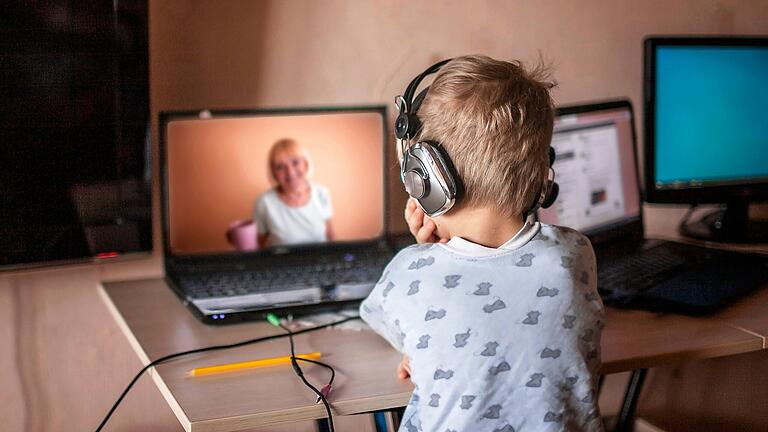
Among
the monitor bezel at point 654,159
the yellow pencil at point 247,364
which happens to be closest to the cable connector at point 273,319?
the yellow pencil at point 247,364

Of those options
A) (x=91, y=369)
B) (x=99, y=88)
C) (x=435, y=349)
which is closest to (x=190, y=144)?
(x=99, y=88)

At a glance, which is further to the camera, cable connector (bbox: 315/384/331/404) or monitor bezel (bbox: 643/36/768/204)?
monitor bezel (bbox: 643/36/768/204)

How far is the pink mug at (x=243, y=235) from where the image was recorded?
174 centimetres

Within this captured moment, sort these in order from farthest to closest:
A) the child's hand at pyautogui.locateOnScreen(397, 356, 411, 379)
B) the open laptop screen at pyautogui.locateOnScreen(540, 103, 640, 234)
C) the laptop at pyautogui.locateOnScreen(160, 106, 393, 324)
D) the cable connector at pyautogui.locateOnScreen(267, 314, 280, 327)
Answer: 1. the open laptop screen at pyautogui.locateOnScreen(540, 103, 640, 234)
2. the laptop at pyautogui.locateOnScreen(160, 106, 393, 324)
3. the cable connector at pyautogui.locateOnScreen(267, 314, 280, 327)
4. the child's hand at pyautogui.locateOnScreen(397, 356, 411, 379)

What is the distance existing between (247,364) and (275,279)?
36 centimetres

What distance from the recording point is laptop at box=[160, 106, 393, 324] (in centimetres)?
168

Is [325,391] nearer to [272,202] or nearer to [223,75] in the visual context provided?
[272,202]

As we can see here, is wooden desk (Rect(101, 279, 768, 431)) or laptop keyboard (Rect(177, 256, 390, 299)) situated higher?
laptop keyboard (Rect(177, 256, 390, 299))

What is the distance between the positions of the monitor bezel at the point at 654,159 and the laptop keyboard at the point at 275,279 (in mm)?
656

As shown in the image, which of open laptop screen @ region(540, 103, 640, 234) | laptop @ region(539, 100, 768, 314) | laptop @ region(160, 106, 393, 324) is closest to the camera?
laptop @ region(539, 100, 768, 314)

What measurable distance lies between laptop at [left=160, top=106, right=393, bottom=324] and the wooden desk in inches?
4.8

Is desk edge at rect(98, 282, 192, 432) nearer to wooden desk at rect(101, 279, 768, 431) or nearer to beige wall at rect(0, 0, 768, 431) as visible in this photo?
wooden desk at rect(101, 279, 768, 431)

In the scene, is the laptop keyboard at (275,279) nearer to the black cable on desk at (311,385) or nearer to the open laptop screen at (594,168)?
the black cable on desk at (311,385)

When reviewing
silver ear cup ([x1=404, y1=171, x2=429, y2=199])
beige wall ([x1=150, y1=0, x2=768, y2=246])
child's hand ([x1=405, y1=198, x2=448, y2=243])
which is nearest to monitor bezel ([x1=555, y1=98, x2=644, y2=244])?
beige wall ([x1=150, y1=0, x2=768, y2=246])
